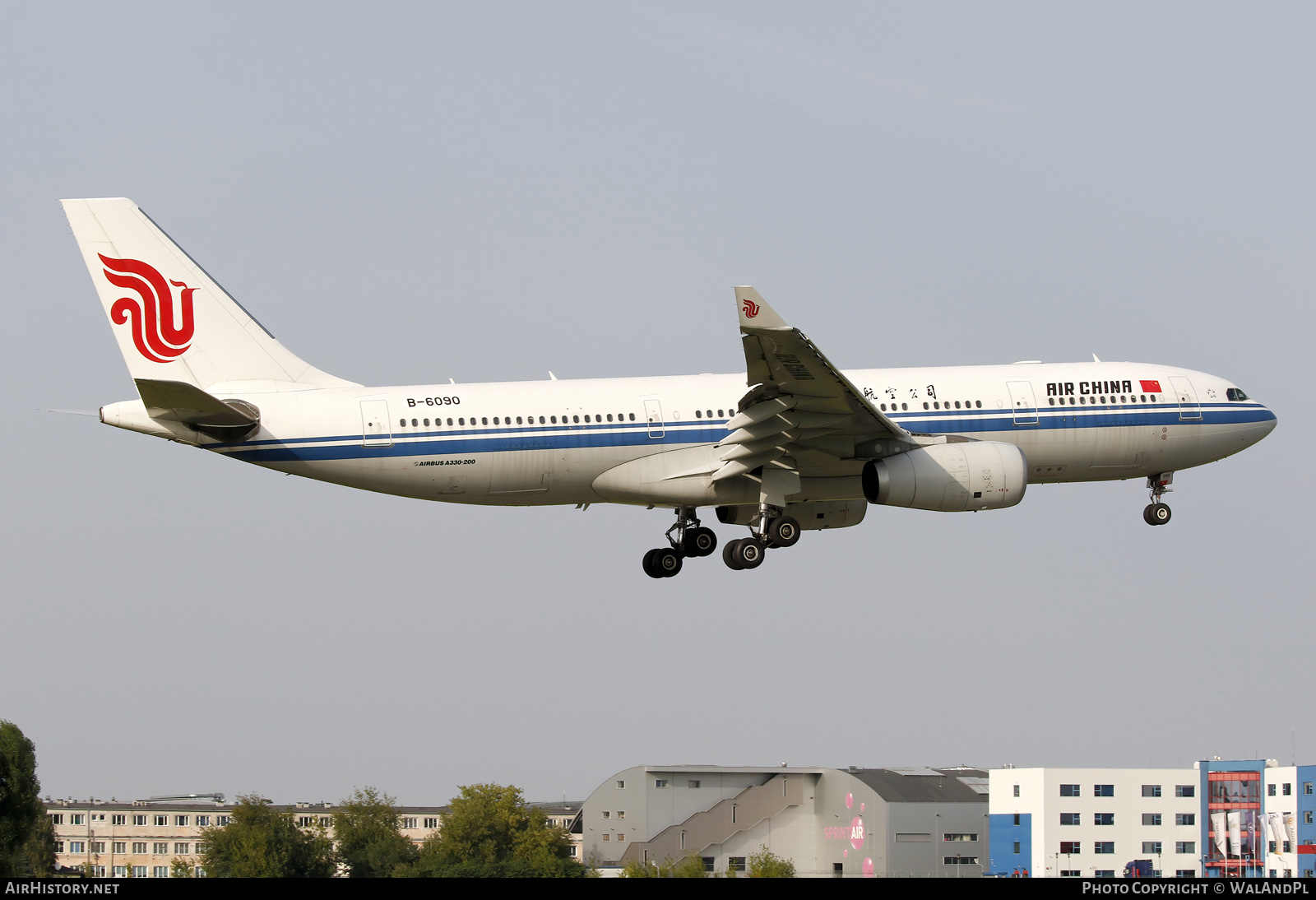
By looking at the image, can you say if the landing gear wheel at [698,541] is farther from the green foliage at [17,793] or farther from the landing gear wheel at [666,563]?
the green foliage at [17,793]

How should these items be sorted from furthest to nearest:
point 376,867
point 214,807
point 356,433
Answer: point 214,807
point 376,867
point 356,433

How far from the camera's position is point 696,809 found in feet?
255

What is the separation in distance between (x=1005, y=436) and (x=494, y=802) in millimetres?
39494

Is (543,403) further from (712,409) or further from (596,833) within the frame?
(596,833)

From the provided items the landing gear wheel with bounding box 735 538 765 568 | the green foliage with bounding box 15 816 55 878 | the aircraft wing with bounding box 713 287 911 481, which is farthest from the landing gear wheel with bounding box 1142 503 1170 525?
the green foliage with bounding box 15 816 55 878

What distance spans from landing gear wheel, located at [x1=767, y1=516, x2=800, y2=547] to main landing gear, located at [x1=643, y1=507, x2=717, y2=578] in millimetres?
4087

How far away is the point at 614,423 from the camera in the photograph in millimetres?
42531

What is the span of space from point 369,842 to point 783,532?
2549 centimetres

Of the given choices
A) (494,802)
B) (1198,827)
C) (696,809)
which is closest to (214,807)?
(494,802)

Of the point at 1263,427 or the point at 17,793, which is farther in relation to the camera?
the point at 17,793

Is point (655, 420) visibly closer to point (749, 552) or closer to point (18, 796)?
point (749, 552)

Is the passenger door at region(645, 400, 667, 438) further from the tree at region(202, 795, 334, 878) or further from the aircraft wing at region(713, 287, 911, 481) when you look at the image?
the tree at region(202, 795, 334, 878)

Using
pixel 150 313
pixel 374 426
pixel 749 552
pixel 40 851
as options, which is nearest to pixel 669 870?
pixel 749 552

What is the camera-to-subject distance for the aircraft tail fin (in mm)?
42406
